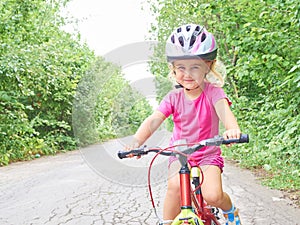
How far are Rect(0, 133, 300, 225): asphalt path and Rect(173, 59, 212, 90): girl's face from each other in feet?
1.30

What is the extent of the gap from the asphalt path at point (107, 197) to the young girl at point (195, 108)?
14cm

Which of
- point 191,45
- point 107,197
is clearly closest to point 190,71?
point 191,45

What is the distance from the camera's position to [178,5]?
535 inches

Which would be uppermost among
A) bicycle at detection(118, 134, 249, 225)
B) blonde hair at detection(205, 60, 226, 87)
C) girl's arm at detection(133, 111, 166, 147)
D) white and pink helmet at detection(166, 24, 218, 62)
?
white and pink helmet at detection(166, 24, 218, 62)

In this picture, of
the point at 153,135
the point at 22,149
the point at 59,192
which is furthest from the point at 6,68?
the point at 153,135

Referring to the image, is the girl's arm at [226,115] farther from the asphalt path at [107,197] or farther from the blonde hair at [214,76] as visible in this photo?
the asphalt path at [107,197]

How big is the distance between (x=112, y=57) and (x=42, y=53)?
8686mm

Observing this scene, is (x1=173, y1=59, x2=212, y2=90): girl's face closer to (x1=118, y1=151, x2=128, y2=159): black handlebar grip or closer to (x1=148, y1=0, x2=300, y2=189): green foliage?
(x1=118, y1=151, x2=128, y2=159): black handlebar grip

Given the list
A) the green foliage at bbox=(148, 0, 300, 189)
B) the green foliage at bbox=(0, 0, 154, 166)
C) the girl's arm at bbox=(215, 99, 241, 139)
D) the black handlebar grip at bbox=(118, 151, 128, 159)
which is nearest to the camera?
the black handlebar grip at bbox=(118, 151, 128, 159)

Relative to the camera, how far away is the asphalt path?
9.08ft

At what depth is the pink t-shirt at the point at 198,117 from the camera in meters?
2.65

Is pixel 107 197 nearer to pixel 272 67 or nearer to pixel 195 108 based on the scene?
pixel 272 67

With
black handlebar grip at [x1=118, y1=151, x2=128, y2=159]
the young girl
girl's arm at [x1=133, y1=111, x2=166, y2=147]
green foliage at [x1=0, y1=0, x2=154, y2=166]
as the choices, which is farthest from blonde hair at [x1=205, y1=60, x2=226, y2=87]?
green foliage at [x1=0, y1=0, x2=154, y2=166]

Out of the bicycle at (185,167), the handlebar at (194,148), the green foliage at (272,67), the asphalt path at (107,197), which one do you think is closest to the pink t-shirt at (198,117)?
the asphalt path at (107,197)
